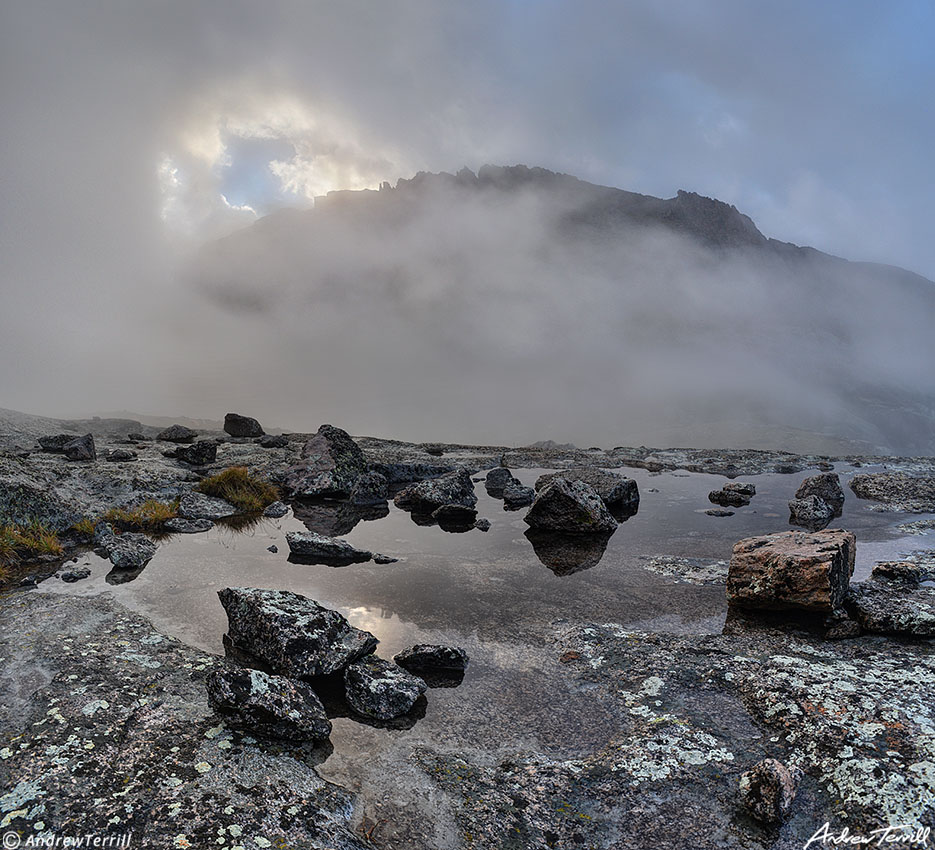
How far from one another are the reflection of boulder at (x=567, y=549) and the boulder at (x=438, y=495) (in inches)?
133

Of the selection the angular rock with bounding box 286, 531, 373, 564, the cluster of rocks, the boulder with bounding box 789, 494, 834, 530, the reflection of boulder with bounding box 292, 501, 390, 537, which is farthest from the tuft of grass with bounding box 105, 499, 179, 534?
the boulder with bounding box 789, 494, 834, 530

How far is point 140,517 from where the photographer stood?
13703 millimetres

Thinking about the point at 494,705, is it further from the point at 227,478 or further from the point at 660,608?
the point at 227,478

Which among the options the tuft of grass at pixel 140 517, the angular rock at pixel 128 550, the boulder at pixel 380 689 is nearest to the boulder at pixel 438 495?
the tuft of grass at pixel 140 517

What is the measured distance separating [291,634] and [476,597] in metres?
3.77

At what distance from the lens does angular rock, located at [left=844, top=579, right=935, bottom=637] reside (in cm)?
723

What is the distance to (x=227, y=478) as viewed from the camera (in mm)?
17594

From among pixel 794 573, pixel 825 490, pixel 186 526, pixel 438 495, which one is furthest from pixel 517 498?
pixel 825 490

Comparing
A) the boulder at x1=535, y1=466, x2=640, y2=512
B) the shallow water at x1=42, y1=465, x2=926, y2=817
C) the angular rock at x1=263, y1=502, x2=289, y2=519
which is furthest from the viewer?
the boulder at x1=535, y1=466, x2=640, y2=512

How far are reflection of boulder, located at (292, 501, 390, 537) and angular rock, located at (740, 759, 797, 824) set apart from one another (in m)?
11.0

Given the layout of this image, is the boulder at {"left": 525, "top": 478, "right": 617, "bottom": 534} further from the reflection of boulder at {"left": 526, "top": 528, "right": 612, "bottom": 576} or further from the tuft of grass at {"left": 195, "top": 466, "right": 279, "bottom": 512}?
the tuft of grass at {"left": 195, "top": 466, "right": 279, "bottom": 512}

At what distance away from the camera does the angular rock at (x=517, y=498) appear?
1734 centimetres

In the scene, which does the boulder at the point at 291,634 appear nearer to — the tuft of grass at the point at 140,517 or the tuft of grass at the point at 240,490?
the tuft of grass at the point at 140,517

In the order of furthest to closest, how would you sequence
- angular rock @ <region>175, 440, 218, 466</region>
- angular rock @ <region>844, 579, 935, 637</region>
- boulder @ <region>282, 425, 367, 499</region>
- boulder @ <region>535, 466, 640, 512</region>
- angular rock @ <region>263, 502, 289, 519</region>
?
1. angular rock @ <region>175, 440, 218, 466</region>
2. boulder @ <region>282, 425, 367, 499</region>
3. boulder @ <region>535, 466, 640, 512</region>
4. angular rock @ <region>263, 502, 289, 519</region>
5. angular rock @ <region>844, 579, 935, 637</region>
